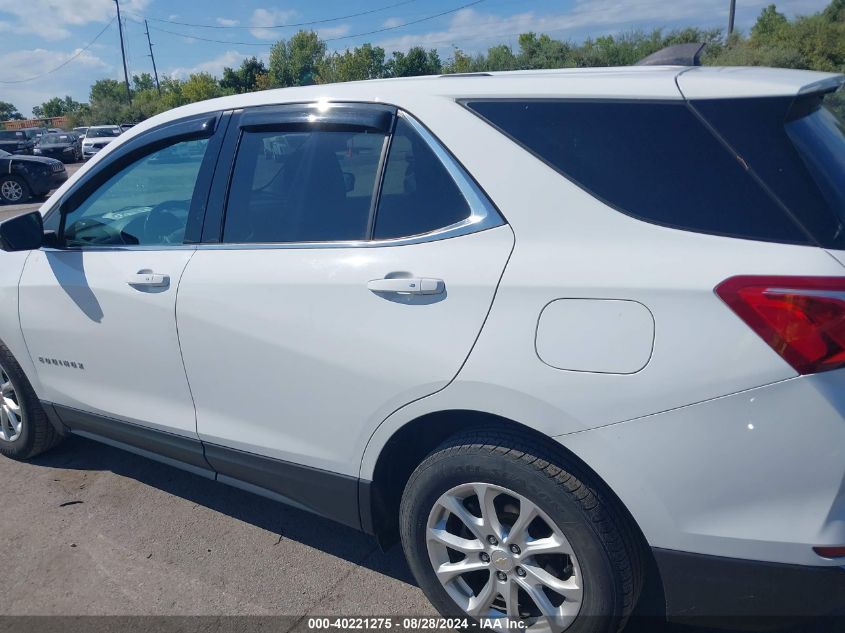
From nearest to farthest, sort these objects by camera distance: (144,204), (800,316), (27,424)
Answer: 1. (800,316)
2. (144,204)
3. (27,424)

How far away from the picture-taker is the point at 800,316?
5.52 feet

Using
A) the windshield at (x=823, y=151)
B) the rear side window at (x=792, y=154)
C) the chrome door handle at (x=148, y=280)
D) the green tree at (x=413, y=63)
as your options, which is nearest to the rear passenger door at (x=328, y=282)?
the chrome door handle at (x=148, y=280)

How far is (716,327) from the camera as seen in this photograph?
5.71ft

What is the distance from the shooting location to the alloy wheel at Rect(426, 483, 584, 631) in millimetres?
2111

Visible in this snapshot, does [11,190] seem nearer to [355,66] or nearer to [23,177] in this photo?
[23,177]

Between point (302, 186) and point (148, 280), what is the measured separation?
2.51ft

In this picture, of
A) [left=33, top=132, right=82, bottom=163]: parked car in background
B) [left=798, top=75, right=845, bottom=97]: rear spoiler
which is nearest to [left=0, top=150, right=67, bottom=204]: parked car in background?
[left=33, top=132, right=82, bottom=163]: parked car in background

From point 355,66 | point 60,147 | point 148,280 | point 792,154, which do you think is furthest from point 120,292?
point 355,66

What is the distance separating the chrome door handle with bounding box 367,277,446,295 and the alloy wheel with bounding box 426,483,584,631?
62 cm

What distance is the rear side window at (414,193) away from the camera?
2.26 metres

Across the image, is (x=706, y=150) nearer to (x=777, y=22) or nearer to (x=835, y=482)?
(x=835, y=482)

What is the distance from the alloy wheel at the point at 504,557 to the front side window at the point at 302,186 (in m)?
0.99

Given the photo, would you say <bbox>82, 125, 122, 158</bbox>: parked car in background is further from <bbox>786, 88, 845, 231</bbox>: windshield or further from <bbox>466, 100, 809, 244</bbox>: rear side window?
<bbox>786, 88, 845, 231</bbox>: windshield

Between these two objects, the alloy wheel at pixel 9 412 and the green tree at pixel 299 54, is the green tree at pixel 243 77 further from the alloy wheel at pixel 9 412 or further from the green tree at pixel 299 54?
the alloy wheel at pixel 9 412
